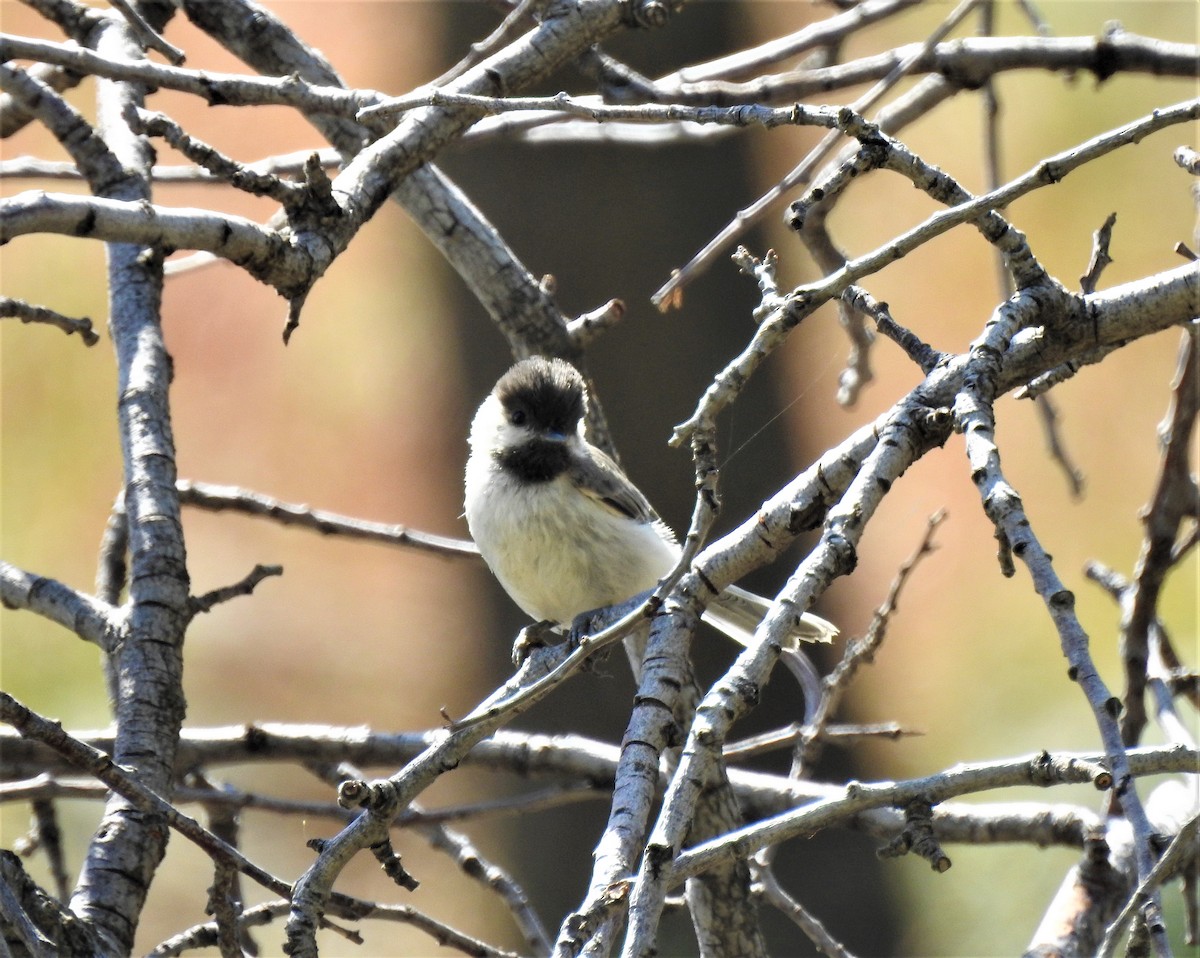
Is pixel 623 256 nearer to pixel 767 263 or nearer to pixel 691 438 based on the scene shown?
pixel 767 263

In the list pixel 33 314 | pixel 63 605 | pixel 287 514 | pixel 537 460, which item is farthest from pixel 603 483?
pixel 33 314

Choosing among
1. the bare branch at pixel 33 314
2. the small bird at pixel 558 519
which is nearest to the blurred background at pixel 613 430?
the small bird at pixel 558 519

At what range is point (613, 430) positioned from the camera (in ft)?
15.7

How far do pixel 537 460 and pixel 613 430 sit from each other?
1634mm

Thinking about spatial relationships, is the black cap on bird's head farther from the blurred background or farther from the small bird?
the blurred background

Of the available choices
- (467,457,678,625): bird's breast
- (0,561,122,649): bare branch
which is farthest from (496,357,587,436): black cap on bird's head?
(0,561,122,649): bare branch

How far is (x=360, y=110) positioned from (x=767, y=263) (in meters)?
0.61

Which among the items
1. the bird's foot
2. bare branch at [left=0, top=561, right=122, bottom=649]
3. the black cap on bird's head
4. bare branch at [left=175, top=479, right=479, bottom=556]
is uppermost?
the black cap on bird's head

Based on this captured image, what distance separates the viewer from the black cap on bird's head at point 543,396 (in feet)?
9.77

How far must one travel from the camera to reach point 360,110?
1734 mm

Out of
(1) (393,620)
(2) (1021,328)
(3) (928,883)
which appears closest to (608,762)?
(2) (1021,328)

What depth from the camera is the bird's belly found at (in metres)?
3.03

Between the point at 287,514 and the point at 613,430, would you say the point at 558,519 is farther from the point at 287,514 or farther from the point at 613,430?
the point at 613,430

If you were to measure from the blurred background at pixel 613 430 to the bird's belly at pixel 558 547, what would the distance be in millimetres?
1524
